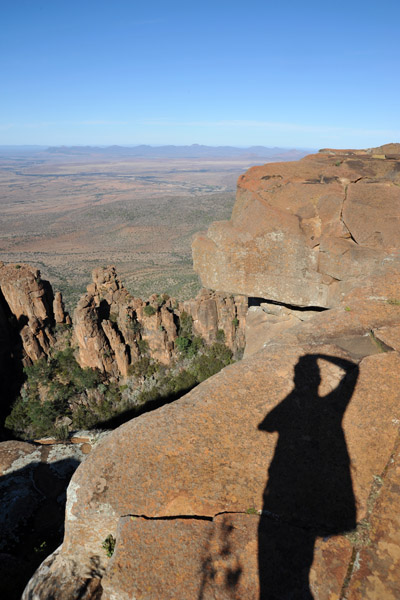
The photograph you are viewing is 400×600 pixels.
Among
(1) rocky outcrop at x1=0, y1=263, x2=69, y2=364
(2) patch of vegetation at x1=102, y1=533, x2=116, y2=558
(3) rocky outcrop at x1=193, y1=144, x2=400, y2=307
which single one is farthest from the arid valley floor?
(2) patch of vegetation at x1=102, y1=533, x2=116, y2=558

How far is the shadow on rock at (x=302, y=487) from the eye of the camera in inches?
127

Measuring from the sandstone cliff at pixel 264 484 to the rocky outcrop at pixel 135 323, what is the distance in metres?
25.8

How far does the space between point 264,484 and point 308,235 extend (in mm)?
6338

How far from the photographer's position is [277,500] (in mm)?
3725

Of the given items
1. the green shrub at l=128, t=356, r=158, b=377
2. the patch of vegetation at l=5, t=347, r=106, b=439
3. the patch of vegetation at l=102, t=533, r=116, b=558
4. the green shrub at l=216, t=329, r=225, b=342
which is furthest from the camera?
the green shrub at l=216, t=329, r=225, b=342

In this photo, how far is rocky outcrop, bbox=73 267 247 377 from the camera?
98.0 feet

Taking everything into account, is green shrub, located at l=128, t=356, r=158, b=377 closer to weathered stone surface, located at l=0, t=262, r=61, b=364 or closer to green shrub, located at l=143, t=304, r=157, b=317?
green shrub, located at l=143, t=304, r=157, b=317

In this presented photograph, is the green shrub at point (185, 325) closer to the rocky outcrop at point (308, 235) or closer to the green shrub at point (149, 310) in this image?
the green shrub at point (149, 310)

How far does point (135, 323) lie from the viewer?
31.5 metres

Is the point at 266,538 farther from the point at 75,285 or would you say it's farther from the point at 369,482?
the point at 75,285

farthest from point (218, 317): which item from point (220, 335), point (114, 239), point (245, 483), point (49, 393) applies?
point (114, 239)

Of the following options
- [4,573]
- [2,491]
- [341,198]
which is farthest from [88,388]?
[341,198]

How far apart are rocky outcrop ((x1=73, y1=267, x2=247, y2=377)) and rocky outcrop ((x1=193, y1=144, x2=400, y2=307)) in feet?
72.3

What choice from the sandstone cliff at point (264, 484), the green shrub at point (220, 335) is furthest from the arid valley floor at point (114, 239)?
the sandstone cliff at point (264, 484)
